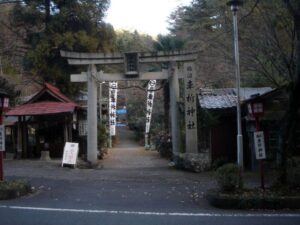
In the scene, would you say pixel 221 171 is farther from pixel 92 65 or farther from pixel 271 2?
pixel 92 65

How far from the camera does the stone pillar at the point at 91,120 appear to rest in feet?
79.2

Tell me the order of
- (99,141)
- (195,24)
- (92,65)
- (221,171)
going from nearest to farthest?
1. (221,171)
2. (92,65)
3. (195,24)
4. (99,141)

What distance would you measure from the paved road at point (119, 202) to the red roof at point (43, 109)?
18.3 feet

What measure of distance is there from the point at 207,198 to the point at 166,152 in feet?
60.3

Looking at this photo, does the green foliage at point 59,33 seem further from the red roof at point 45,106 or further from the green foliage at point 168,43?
the red roof at point 45,106

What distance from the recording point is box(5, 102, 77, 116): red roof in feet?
87.1

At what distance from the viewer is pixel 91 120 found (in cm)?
2427

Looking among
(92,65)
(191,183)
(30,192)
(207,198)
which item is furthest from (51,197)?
(92,65)

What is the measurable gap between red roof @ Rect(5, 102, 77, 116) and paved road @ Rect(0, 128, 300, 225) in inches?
220

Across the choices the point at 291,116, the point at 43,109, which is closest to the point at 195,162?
the point at 291,116

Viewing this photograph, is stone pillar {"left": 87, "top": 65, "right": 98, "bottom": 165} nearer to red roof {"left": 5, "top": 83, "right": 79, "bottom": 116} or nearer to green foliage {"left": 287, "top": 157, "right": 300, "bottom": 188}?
red roof {"left": 5, "top": 83, "right": 79, "bottom": 116}

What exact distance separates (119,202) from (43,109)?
1551 cm

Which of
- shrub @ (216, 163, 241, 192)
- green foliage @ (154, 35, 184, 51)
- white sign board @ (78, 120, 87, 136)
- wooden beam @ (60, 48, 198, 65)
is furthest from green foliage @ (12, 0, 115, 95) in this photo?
shrub @ (216, 163, 241, 192)

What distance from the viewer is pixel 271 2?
1806 centimetres
